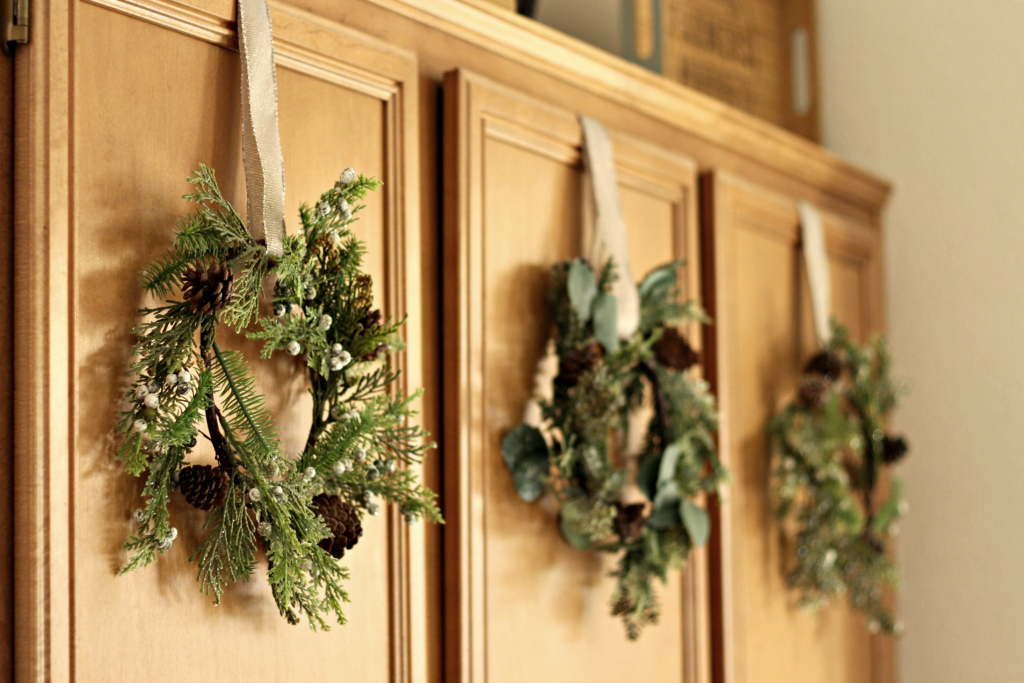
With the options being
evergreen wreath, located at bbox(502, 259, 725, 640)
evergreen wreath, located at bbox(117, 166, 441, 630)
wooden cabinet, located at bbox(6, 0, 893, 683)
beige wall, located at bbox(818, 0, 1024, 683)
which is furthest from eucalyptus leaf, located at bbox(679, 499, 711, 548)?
beige wall, located at bbox(818, 0, 1024, 683)

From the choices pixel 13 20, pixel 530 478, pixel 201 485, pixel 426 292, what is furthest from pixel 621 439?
pixel 13 20

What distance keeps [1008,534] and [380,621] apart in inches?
39.1

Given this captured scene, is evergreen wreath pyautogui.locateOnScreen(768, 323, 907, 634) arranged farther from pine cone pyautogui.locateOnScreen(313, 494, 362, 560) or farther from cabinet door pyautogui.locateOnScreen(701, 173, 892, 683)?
pine cone pyautogui.locateOnScreen(313, 494, 362, 560)

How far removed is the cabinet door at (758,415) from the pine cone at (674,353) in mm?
177

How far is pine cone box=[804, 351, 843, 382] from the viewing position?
1.29m

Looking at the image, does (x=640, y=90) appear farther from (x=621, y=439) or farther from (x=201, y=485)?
(x=201, y=485)

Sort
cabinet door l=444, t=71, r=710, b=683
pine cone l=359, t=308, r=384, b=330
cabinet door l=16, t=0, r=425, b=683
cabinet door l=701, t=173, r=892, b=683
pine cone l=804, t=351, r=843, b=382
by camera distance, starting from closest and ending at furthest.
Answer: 1. cabinet door l=16, t=0, r=425, b=683
2. pine cone l=359, t=308, r=384, b=330
3. cabinet door l=444, t=71, r=710, b=683
4. cabinet door l=701, t=173, r=892, b=683
5. pine cone l=804, t=351, r=843, b=382

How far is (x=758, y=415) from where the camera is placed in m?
1.24

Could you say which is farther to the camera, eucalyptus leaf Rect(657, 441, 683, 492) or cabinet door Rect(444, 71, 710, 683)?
eucalyptus leaf Rect(657, 441, 683, 492)

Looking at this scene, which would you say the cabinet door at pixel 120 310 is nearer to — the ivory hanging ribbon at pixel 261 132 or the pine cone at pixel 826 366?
the ivory hanging ribbon at pixel 261 132

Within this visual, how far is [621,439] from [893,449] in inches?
20.2

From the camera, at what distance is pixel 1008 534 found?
1.35 m

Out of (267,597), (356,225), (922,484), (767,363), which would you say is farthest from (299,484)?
(922,484)

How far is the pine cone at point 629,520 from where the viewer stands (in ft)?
3.07
